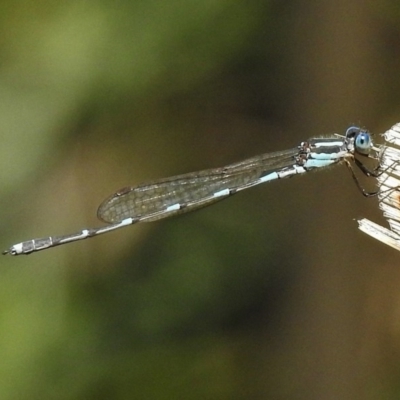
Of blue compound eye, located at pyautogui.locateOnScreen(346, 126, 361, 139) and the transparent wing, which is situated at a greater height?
the transparent wing

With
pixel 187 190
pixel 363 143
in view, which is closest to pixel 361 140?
pixel 363 143

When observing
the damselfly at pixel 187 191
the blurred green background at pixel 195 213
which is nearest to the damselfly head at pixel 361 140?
the damselfly at pixel 187 191

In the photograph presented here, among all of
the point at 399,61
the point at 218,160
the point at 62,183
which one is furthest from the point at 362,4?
the point at 62,183

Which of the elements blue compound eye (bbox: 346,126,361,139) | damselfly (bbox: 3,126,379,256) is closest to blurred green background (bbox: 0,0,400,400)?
damselfly (bbox: 3,126,379,256)

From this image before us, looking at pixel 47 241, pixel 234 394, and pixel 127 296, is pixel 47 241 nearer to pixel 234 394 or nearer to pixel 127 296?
pixel 127 296

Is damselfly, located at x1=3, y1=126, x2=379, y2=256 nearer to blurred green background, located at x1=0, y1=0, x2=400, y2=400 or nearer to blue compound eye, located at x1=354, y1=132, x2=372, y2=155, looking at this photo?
blue compound eye, located at x1=354, y1=132, x2=372, y2=155

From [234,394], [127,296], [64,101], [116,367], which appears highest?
[64,101]

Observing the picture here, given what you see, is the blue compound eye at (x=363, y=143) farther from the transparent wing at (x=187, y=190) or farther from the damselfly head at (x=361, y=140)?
the transparent wing at (x=187, y=190)
